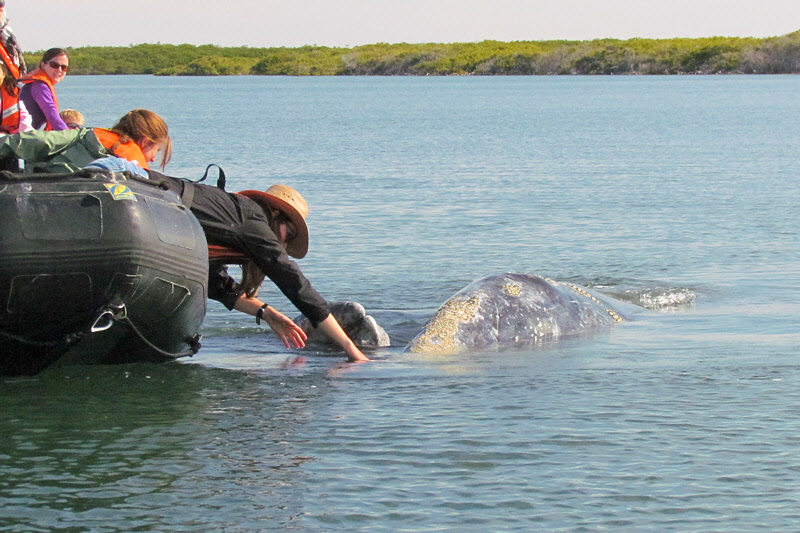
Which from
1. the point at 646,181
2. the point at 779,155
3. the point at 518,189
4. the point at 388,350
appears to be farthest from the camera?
the point at 779,155

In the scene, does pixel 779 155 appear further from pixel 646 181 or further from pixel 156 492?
pixel 156 492

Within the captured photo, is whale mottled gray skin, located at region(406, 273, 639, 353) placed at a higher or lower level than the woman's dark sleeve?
lower

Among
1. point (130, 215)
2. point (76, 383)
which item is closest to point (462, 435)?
point (130, 215)

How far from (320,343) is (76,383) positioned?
85.3 inches

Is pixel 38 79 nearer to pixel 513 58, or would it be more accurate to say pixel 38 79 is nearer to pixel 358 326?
pixel 358 326

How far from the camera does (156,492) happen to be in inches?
208

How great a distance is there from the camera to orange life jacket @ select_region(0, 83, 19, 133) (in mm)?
7358

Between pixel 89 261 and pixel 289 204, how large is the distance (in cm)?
150

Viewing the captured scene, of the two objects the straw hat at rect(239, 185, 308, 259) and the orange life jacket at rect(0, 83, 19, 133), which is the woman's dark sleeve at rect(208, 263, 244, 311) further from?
the orange life jacket at rect(0, 83, 19, 133)

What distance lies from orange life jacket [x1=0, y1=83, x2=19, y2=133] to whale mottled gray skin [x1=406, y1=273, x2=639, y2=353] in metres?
3.05

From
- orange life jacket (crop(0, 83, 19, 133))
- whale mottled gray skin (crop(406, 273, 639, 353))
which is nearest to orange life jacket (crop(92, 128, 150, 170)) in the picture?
orange life jacket (crop(0, 83, 19, 133))

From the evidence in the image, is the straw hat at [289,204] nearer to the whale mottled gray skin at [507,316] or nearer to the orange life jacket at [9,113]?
the whale mottled gray skin at [507,316]

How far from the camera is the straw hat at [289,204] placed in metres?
7.33

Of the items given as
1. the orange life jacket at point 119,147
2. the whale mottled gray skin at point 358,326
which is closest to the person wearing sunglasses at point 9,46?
the orange life jacket at point 119,147
